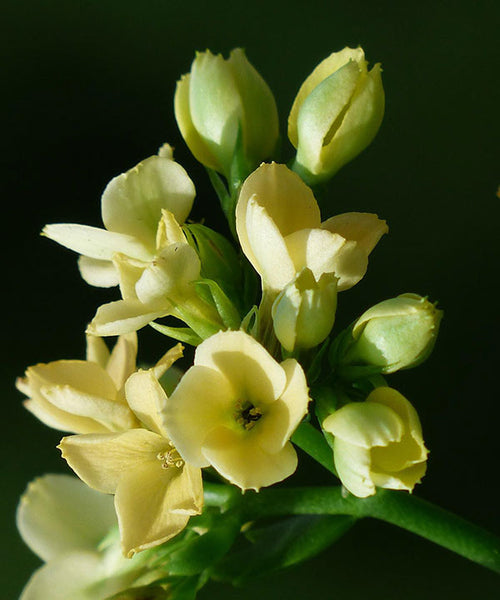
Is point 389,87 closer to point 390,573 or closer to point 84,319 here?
point 84,319

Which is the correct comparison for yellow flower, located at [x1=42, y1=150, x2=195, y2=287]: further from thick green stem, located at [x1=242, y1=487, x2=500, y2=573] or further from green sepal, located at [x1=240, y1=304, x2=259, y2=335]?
thick green stem, located at [x1=242, y1=487, x2=500, y2=573]

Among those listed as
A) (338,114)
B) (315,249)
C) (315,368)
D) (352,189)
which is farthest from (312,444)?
(352,189)

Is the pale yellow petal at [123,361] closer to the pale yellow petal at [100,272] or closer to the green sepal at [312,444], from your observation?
the pale yellow petal at [100,272]

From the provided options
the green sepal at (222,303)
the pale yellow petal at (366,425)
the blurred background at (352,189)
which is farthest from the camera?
the blurred background at (352,189)

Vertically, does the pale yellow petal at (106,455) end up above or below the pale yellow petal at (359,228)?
below

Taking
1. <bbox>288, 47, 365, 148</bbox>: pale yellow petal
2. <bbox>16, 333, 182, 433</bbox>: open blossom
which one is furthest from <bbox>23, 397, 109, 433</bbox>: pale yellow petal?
<bbox>288, 47, 365, 148</bbox>: pale yellow petal

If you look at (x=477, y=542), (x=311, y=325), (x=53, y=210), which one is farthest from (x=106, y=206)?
(x=53, y=210)

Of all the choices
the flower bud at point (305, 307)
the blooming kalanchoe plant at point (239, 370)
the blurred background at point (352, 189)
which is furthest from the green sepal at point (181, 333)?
the blurred background at point (352, 189)
